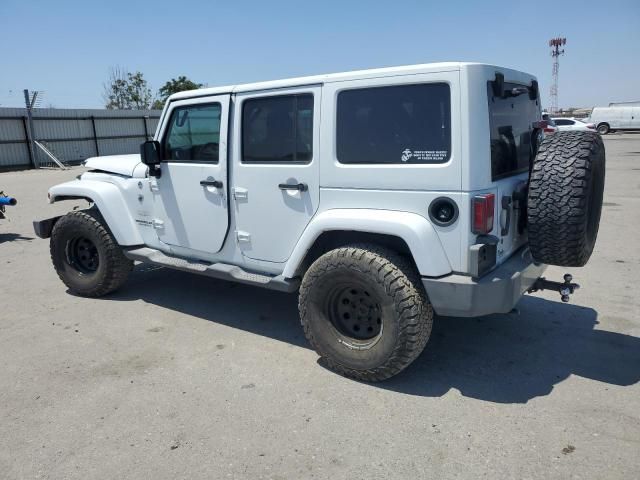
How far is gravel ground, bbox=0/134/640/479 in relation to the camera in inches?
106

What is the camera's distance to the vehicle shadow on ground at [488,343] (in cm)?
347

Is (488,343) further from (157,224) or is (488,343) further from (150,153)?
(150,153)

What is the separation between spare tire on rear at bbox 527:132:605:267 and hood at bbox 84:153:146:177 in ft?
12.2

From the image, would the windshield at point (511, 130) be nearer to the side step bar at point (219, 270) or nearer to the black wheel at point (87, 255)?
the side step bar at point (219, 270)

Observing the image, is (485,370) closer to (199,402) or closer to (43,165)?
(199,402)

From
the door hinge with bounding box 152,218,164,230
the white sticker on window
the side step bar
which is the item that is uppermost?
the white sticker on window

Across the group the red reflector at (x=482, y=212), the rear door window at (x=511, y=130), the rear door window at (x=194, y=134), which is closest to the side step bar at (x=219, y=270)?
the rear door window at (x=194, y=134)

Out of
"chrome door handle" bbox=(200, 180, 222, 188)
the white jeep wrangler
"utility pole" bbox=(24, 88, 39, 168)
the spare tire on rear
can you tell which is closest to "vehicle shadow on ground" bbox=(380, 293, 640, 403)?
the white jeep wrangler

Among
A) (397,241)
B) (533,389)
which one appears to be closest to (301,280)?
(397,241)

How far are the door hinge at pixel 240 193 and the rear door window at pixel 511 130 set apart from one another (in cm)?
191

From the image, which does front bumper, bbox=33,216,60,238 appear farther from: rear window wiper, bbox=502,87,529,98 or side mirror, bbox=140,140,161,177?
rear window wiper, bbox=502,87,529,98

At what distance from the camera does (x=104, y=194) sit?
4969 millimetres

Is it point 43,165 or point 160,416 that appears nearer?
point 160,416

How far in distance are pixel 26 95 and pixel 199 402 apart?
71.5ft
